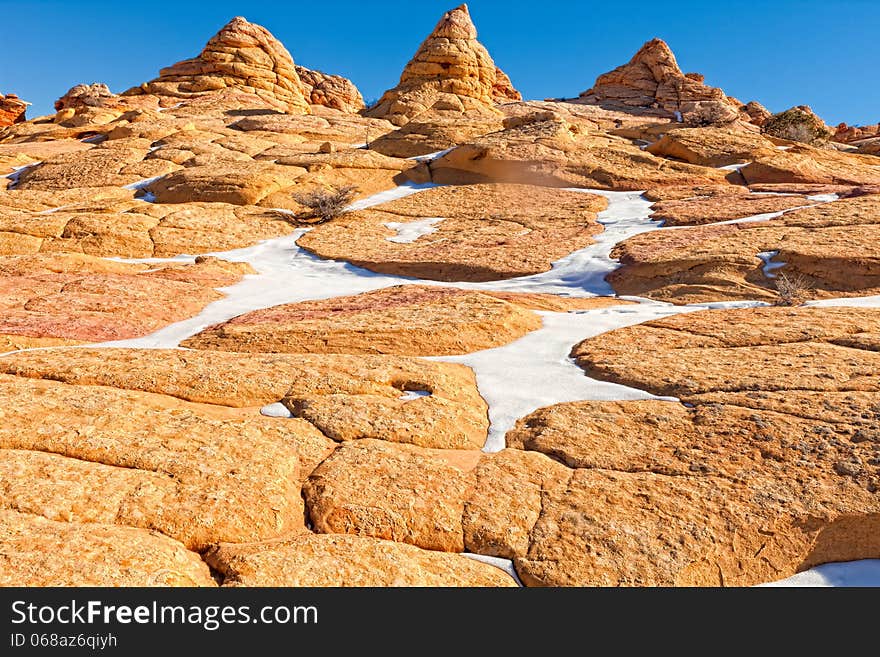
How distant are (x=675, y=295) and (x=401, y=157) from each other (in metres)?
19.1

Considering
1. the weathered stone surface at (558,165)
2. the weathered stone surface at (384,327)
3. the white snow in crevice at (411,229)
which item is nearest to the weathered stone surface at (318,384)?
the weathered stone surface at (384,327)

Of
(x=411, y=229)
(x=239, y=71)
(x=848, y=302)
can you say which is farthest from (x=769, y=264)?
(x=239, y=71)

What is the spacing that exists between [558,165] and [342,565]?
21524 mm

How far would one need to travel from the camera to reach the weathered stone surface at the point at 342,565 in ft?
11.0

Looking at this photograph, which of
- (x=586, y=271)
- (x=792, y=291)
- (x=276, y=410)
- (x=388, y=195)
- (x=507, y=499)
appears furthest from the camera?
(x=388, y=195)

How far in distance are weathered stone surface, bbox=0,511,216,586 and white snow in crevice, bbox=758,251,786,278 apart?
38.0 ft

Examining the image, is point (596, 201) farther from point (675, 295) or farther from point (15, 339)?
point (15, 339)

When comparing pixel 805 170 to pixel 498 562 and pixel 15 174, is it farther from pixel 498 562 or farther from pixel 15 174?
pixel 15 174

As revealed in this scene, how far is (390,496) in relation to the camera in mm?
4254

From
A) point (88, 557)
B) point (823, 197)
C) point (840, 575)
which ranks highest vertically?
point (823, 197)

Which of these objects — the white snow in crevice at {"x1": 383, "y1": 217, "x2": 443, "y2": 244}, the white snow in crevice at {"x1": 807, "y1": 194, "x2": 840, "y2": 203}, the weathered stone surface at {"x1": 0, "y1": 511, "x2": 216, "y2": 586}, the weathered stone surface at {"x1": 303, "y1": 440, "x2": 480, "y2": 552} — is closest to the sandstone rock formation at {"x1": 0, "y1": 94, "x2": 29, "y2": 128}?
the white snow in crevice at {"x1": 383, "y1": 217, "x2": 443, "y2": 244}

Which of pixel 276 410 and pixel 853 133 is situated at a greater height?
pixel 853 133

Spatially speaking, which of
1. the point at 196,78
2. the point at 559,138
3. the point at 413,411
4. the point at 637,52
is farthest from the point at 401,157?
the point at 637,52

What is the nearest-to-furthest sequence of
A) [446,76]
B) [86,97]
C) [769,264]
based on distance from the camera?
[769,264] → [446,76] → [86,97]
